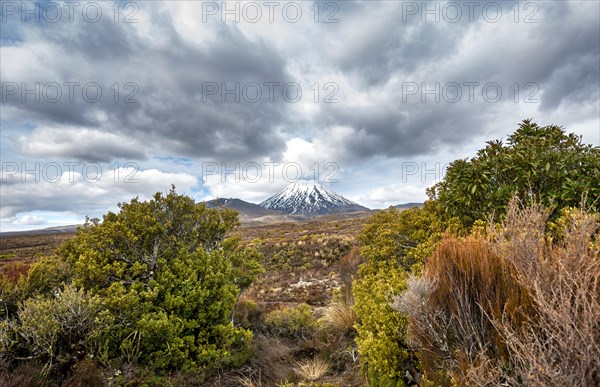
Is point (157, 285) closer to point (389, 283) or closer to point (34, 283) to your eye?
point (34, 283)

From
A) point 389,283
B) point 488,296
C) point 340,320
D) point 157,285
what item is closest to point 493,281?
point 488,296

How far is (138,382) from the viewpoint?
15.4 ft

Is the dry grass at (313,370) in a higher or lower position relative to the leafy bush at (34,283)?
lower

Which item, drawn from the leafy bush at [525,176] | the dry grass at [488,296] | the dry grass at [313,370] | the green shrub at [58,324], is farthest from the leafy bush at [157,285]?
the leafy bush at [525,176]

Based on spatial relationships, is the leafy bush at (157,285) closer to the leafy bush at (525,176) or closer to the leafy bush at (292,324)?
the leafy bush at (292,324)

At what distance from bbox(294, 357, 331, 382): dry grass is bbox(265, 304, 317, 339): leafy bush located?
6.44ft

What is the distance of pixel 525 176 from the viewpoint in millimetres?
5199

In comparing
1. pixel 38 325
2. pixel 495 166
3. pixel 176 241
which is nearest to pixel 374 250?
pixel 495 166

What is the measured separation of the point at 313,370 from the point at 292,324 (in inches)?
106

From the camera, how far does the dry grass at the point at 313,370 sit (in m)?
5.88

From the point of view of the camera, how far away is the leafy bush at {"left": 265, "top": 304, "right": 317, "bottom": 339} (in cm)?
859

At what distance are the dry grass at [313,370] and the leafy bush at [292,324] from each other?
1.96 m

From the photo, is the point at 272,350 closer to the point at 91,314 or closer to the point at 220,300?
the point at 220,300

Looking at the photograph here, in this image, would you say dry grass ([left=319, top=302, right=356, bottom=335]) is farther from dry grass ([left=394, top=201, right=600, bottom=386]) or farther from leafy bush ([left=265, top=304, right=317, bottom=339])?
dry grass ([left=394, top=201, right=600, bottom=386])
